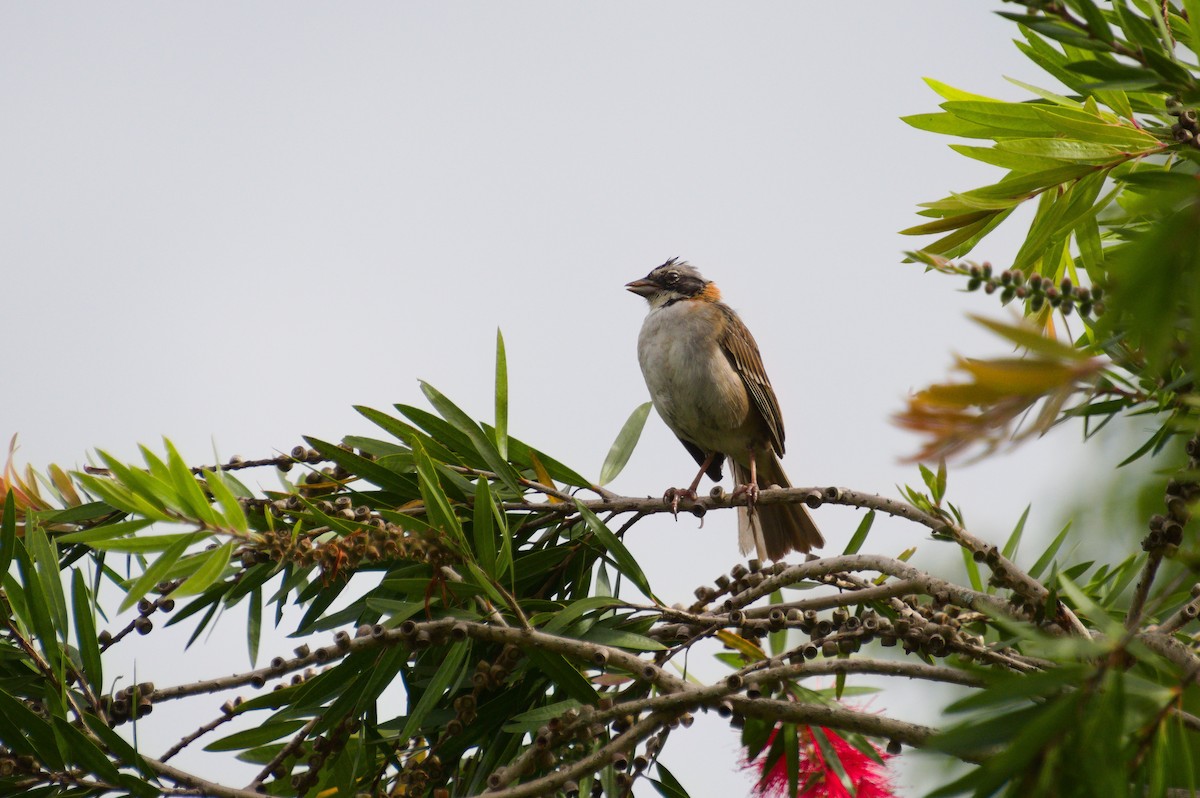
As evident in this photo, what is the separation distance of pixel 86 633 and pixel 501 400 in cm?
105

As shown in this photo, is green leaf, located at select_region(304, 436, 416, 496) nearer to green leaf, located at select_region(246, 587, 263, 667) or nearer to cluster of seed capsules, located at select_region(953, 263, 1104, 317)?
green leaf, located at select_region(246, 587, 263, 667)

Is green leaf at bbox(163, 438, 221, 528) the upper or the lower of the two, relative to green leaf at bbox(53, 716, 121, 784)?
upper

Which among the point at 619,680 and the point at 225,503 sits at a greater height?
the point at 225,503

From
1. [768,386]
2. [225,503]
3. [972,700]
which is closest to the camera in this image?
[972,700]

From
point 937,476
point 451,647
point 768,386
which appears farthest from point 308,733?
point 768,386

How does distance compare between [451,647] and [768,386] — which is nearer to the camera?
[451,647]

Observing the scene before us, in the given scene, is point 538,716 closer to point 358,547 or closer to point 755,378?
point 358,547

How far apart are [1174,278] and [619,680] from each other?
1.86 meters

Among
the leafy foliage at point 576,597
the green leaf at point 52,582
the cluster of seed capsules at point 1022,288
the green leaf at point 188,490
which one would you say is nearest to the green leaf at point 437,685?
the leafy foliage at point 576,597

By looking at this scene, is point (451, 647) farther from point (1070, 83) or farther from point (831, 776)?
point (1070, 83)

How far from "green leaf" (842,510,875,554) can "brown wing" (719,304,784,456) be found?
2.93m

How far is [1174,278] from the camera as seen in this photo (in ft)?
3.31

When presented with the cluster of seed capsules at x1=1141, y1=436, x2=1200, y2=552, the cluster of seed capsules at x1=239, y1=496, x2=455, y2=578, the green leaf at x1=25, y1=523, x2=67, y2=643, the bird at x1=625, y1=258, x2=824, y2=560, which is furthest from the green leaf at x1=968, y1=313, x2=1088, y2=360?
the bird at x1=625, y1=258, x2=824, y2=560

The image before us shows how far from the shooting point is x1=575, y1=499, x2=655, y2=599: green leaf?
2580mm
